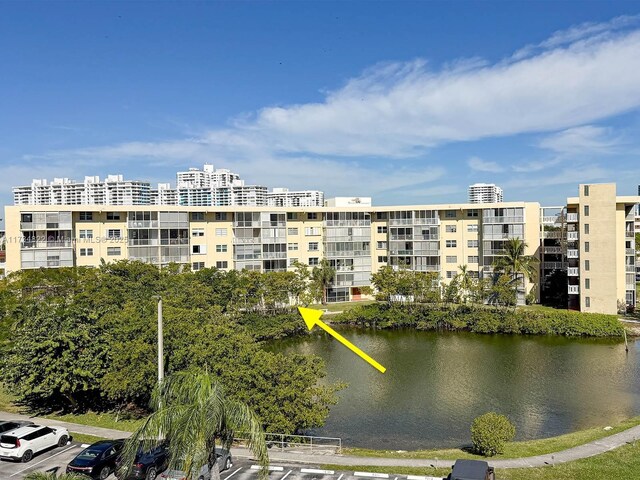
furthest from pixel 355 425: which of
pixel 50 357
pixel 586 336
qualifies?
A: pixel 586 336

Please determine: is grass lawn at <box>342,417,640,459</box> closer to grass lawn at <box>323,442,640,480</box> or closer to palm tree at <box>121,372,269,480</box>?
grass lawn at <box>323,442,640,480</box>

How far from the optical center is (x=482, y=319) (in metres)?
52.9

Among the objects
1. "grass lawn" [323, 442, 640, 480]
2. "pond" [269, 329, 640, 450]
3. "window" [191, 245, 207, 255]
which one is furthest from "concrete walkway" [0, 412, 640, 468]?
"window" [191, 245, 207, 255]

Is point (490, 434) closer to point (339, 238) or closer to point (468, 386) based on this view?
point (468, 386)

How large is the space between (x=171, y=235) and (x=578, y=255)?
43757 millimetres

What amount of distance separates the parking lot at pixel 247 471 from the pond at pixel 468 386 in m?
6.01

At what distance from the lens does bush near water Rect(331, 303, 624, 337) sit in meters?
50.0

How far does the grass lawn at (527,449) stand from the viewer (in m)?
22.3

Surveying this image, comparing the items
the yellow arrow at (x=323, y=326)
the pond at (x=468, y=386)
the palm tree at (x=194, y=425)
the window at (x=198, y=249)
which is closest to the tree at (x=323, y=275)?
the yellow arrow at (x=323, y=326)

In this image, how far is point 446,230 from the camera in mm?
67812

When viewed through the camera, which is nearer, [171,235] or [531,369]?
[531,369]

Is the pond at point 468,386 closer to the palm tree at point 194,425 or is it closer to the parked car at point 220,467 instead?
the parked car at point 220,467

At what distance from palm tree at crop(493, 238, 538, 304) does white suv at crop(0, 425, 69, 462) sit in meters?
48.4

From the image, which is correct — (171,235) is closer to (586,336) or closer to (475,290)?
(475,290)
